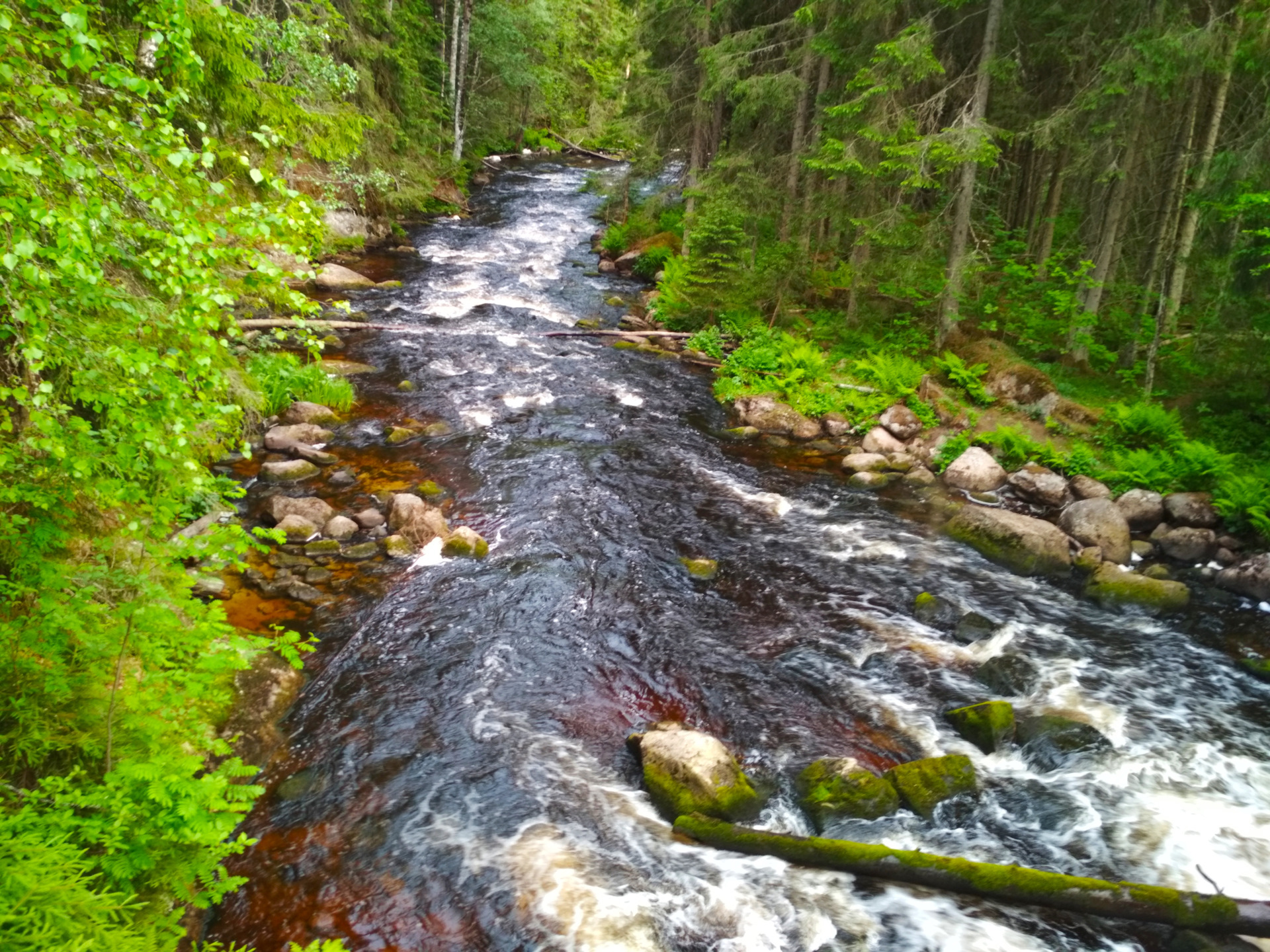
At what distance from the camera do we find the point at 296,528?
386 inches

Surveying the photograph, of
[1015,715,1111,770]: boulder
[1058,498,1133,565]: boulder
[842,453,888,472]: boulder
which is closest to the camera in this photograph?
[1015,715,1111,770]: boulder

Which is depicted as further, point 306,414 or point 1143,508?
point 306,414

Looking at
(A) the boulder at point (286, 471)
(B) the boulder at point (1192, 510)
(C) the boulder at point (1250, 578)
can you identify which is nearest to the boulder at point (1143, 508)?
(B) the boulder at point (1192, 510)

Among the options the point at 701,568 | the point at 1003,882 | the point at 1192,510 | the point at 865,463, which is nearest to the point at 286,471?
the point at 701,568

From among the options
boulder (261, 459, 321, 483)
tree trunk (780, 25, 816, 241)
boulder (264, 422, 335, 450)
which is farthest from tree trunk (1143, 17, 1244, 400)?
boulder (264, 422, 335, 450)

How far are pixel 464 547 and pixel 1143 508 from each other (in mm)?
11360

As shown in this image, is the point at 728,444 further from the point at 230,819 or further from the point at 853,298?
the point at 230,819

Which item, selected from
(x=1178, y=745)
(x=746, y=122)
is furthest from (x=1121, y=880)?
(x=746, y=122)

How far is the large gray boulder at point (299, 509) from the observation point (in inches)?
394

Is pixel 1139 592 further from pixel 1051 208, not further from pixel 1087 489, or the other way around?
pixel 1051 208

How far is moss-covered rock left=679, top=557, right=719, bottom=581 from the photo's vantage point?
10.2m

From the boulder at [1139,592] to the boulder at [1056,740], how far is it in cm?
351

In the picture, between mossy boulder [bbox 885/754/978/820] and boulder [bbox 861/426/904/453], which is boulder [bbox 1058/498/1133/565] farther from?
mossy boulder [bbox 885/754/978/820]

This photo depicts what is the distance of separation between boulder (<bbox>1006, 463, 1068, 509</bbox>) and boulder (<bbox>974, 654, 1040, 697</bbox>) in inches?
213
